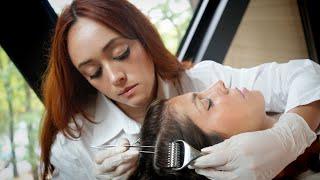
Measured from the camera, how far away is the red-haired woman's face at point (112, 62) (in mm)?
747

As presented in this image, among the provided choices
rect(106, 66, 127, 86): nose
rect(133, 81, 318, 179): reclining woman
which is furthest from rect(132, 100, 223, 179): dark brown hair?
rect(106, 66, 127, 86): nose

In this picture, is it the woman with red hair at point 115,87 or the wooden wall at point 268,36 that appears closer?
the woman with red hair at point 115,87

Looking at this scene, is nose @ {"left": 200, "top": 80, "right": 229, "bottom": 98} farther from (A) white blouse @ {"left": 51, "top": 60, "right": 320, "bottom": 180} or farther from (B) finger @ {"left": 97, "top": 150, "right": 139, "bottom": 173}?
(B) finger @ {"left": 97, "top": 150, "right": 139, "bottom": 173}

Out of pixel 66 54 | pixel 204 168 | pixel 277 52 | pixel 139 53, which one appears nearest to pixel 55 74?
pixel 66 54

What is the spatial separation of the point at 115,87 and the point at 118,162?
16cm

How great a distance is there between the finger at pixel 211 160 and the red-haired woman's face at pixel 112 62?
182 millimetres

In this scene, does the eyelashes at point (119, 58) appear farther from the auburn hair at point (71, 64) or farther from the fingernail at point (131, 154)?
the fingernail at point (131, 154)

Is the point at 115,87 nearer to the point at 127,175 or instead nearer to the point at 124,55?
the point at 124,55

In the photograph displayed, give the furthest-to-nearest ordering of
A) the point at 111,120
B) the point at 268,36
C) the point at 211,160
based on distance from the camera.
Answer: the point at 268,36 → the point at 111,120 → the point at 211,160

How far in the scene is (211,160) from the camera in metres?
0.73

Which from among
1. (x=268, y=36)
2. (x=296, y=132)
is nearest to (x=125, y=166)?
(x=296, y=132)

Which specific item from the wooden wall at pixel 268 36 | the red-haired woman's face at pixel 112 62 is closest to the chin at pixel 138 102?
the red-haired woman's face at pixel 112 62

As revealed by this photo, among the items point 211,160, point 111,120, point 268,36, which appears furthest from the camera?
point 268,36

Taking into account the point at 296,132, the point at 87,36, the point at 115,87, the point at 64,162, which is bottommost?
the point at 296,132
